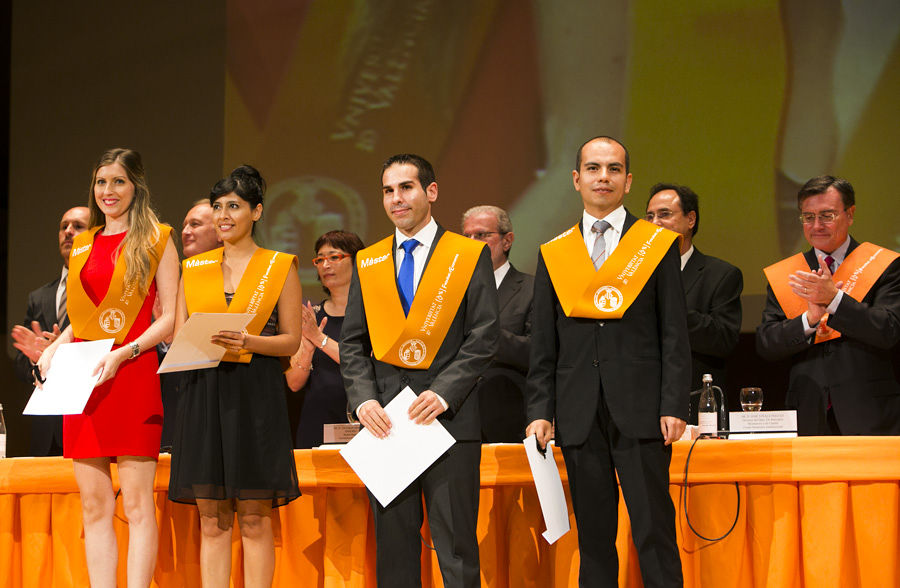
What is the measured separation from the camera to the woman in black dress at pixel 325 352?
12.6 feet

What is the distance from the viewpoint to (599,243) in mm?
2910

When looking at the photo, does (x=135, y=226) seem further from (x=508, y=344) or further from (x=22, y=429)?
(x=22, y=429)

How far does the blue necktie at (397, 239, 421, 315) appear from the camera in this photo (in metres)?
2.86

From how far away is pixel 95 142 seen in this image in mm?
5703

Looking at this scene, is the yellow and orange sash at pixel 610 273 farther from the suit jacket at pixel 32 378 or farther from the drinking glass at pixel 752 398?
the suit jacket at pixel 32 378

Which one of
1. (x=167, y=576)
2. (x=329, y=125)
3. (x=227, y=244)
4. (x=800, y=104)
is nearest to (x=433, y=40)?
(x=329, y=125)

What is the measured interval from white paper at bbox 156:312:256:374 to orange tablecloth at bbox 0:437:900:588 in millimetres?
535

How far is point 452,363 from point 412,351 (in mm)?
128

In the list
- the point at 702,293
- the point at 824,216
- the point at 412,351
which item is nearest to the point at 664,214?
the point at 702,293

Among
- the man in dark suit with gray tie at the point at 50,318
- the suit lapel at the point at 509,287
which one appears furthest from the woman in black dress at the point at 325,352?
the man in dark suit with gray tie at the point at 50,318

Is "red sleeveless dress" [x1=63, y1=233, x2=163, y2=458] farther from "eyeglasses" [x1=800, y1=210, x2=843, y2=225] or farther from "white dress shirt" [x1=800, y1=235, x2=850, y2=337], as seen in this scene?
"eyeglasses" [x1=800, y1=210, x2=843, y2=225]

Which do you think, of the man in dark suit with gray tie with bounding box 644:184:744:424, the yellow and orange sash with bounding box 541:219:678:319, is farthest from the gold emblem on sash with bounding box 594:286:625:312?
the man in dark suit with gray tie with bounding box 644:184:744:424

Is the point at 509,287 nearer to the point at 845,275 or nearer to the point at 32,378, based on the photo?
the point at 845,275

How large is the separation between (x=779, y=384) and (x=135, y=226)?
3.28 metres
